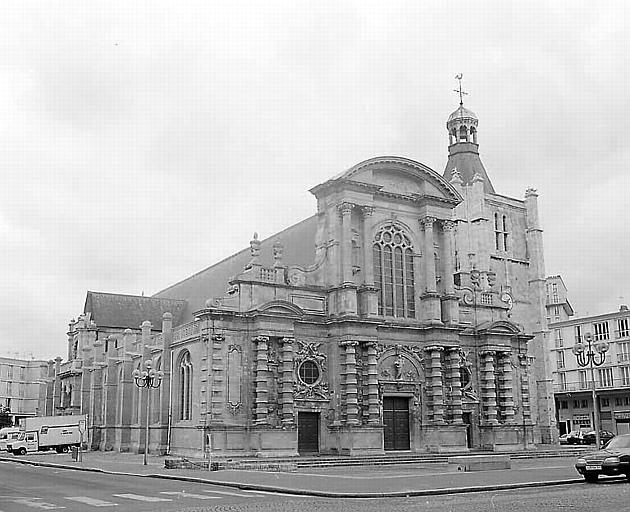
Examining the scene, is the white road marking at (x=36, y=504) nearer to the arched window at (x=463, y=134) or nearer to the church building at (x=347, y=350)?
the church building at (x=347, y=350)

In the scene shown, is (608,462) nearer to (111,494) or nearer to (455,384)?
(111,494)

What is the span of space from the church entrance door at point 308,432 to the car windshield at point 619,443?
1941 centimetres

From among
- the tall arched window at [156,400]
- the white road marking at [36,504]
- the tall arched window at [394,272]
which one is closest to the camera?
the white road marking at [36,504]

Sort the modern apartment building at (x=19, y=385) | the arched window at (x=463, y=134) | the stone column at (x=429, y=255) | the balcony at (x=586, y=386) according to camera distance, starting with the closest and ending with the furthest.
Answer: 1. the stone column at (x=429, y=255)
2. the arched window at (x=463, y=134)
3. the balcony at (x=586, y=386)
4. the modern apartment building at (x=19, y=385)

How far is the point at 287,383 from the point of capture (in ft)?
128

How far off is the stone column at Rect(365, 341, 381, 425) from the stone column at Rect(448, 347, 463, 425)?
16.5 ft

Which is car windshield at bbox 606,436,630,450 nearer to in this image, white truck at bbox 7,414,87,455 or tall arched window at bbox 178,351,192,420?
tall arched window at bbox 178,351,192,420

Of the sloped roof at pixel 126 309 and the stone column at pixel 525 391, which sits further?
the sloped roof at pixel 126 309

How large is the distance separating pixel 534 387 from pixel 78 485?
146 feet

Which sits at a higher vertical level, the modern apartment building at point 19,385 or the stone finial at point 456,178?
the stone finial at point 456,178

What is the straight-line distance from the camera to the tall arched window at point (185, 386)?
1599 inches

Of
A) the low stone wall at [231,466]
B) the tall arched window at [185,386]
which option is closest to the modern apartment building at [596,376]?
the tall arched window at [185,386]

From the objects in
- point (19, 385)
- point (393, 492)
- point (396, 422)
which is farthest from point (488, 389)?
point (19, 385)

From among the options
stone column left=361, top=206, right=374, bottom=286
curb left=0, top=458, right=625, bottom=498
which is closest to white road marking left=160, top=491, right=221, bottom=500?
curb left=0, top=458, right=625, bottom=498
